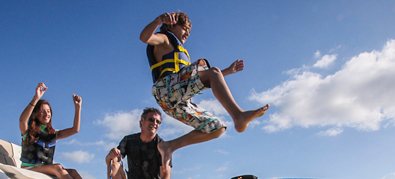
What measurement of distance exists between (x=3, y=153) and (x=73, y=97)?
1687 millimetres

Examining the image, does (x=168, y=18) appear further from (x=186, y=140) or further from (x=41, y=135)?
(x=41, y=135)

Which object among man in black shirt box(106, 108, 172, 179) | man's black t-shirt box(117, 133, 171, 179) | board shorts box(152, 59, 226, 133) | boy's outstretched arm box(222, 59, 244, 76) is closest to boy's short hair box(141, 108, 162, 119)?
man in black shirt box(106, 108, 172, 179)

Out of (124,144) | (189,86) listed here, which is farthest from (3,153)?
(189,86)

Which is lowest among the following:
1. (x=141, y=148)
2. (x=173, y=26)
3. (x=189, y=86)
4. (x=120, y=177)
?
(x=120, y=177)

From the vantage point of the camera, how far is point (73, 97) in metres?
4.32

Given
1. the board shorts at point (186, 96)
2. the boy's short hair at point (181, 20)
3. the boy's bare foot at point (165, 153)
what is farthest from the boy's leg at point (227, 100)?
the boy's short hair at point (181, 20)

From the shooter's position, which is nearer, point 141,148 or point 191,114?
point 191,114

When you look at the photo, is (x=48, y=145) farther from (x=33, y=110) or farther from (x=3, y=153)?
(x=3, y=153)

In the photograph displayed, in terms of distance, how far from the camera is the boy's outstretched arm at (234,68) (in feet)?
12.4

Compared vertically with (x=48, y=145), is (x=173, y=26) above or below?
above

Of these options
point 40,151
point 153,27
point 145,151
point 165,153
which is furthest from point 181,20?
point 40,151

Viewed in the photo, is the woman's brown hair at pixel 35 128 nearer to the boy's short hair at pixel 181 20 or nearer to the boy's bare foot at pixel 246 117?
the boy's short hair at pixel 181 20

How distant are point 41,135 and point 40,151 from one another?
0.21m

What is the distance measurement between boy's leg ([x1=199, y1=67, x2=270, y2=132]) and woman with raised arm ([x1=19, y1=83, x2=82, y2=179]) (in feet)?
7.18
